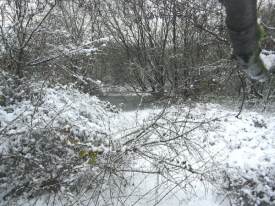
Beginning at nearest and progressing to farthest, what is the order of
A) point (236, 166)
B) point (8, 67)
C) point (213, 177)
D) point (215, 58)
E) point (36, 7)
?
point (213, 177)
point (236, 166)
point (8, 67)
point (36, 7)
point (215, 58)

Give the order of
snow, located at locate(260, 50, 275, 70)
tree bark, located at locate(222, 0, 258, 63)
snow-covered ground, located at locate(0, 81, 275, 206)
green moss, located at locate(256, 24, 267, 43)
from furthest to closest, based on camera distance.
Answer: snow-covered ground, located at locate(0, 81, 275, 206) < snow, located at locate(260, 50, 275, 70) < green moss, located at locate(256, 24, 267, 43) < tree bark, located at locate(222, 0, 258, 63)

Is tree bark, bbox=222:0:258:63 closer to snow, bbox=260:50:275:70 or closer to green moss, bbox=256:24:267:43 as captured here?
green moss, bbox=256:24:267:43

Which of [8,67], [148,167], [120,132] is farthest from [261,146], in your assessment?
[8,67]

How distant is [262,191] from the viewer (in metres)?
6.28

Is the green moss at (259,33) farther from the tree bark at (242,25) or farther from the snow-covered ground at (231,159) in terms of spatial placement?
the snow-covered ground at (231,159)

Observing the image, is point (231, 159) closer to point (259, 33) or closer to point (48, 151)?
point (48, 151)

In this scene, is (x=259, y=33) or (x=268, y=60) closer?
(x=259, y=33)

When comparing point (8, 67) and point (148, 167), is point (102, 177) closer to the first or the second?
point (148, 167)

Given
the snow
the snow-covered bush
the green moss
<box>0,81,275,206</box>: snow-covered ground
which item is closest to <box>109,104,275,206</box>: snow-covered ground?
<box>0,81,275,206</box>: snow-covered ground

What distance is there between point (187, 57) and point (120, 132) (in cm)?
1090

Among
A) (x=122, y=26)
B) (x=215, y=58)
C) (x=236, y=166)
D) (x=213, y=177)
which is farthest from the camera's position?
(x=122, y=26)

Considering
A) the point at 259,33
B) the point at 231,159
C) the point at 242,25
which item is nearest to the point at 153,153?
the point at 231,159

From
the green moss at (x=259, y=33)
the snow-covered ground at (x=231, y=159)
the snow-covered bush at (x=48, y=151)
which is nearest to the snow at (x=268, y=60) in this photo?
the green moss at (x=259, y=33)

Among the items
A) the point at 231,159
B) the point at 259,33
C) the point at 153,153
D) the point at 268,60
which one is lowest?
the point at 231,159
